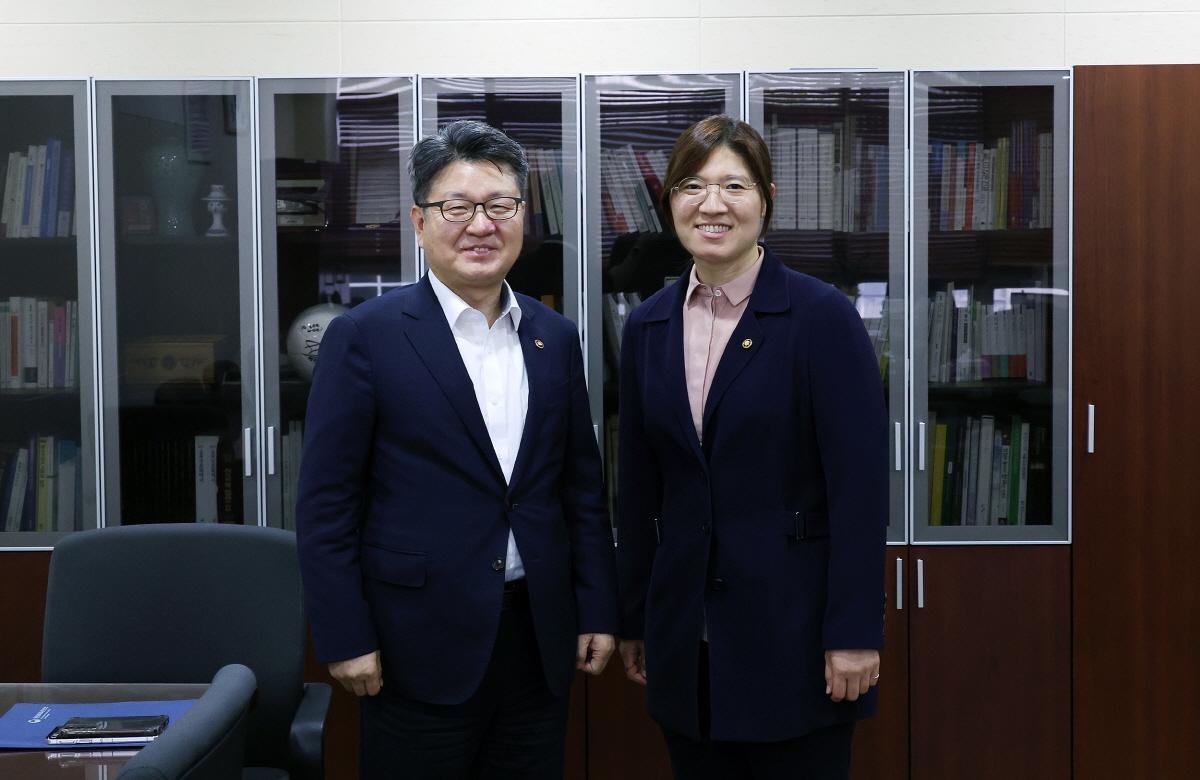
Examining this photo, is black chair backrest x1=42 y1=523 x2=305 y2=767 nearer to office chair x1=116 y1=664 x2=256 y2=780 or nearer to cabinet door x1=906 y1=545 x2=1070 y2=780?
office chair x1=116 y1=664 x2=256 y2=780

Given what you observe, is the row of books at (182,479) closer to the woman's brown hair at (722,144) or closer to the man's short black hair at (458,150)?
the man's short black hair at (458,150)

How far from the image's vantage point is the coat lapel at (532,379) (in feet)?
6.20

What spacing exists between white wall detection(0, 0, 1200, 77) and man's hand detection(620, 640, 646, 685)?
1.94 metres

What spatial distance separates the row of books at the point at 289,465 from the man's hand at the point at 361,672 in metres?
1.25

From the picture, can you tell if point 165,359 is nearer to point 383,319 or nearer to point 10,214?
point 10,214

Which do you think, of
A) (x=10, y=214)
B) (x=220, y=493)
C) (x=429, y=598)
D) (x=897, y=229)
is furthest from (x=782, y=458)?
(x=10, y=214)

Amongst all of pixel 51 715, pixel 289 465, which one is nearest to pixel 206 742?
pixel 51 715

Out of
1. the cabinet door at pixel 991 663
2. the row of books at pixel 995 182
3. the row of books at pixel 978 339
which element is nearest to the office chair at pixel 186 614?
the cabinet door at pixel 991 663

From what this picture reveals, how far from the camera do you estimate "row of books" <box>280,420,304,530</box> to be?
9.95 ft

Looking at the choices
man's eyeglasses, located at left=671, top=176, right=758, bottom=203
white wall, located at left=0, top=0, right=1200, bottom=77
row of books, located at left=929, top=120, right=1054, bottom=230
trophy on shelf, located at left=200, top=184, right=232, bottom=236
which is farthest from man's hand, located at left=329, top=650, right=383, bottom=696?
white wall, located at left=0, top=0, right=1200, bottom=77

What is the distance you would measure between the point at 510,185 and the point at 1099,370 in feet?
5.89

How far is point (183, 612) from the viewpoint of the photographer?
220cm

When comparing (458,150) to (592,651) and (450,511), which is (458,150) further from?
(592,651)

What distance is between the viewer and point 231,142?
2.99 metres
